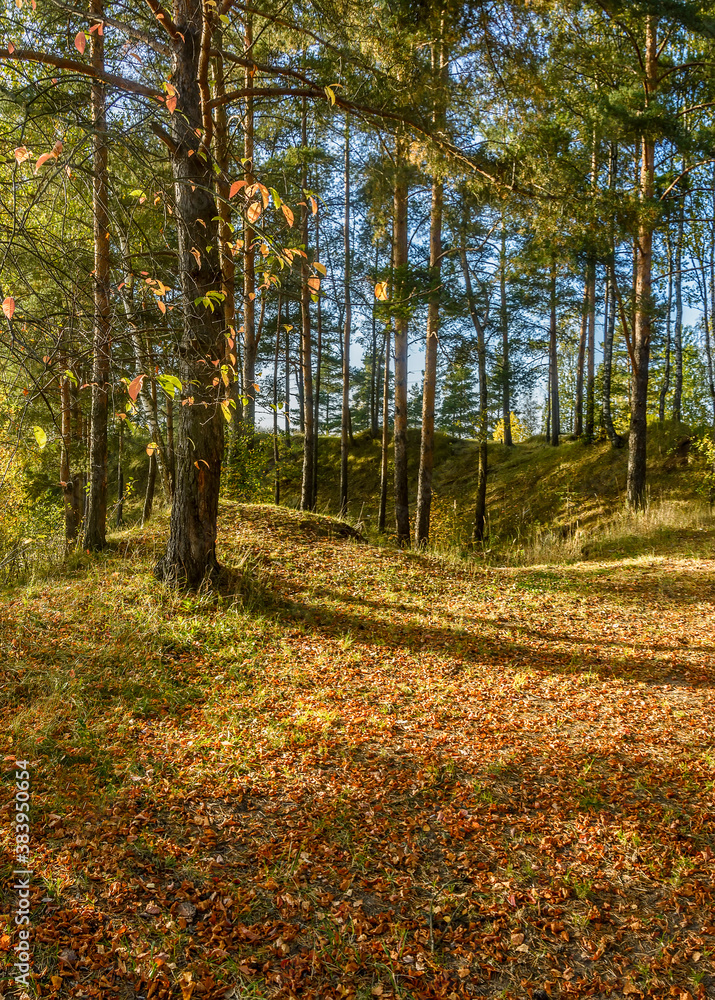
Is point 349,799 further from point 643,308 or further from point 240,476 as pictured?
point 643,308

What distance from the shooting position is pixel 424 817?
10.1 feet

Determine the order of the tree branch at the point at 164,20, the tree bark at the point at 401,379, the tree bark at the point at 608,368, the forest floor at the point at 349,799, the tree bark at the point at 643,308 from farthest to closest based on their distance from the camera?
the tree bark at the point at 608,368 < the tree bark at the point at 643,308 < the tree bark at the point at 401,379 < the tree branch at the point at 164,20 < the forest floor at the point at 349,799

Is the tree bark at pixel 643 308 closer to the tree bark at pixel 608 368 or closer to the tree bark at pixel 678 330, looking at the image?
the tree bark at pixel 608 368

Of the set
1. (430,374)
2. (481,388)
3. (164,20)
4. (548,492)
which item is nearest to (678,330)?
(548,492)

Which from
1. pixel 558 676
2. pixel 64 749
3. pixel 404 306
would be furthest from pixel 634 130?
pixel 64 749

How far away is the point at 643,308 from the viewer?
34.1ft

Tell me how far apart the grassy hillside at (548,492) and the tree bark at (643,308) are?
0.86 m

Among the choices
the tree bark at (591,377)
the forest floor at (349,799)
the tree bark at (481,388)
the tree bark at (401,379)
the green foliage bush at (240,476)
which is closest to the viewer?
the forest floor at (349,799)

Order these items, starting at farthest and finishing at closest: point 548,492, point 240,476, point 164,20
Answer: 1. point 548,492
2. point 240,476
3. point 164,20

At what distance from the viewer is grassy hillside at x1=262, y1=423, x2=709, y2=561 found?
35.1 ft

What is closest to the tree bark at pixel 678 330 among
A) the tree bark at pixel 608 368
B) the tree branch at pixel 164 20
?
the tree bark at pixel 608 368

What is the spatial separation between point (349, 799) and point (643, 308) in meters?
10.2

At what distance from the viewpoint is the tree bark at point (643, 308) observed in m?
10.5

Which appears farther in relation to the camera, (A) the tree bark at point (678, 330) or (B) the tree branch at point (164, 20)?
(A) the tree bark at point (678, 330)
